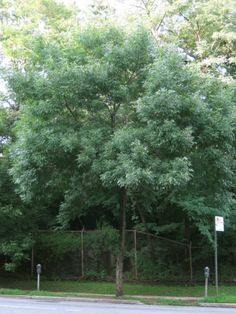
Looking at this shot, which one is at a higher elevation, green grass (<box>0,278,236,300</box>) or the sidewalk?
the sidewalk

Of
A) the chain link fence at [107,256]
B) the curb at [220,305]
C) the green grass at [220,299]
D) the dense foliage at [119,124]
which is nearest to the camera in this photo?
the dense foliage at [119,124]

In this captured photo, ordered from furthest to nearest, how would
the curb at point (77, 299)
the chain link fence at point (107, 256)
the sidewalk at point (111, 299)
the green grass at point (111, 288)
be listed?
1. the chain link fence at point (107, 256)
2. the green grass at point (111, 288)
3. the curb at point (77, 299)
4. the sidewalk at point (111, 299)

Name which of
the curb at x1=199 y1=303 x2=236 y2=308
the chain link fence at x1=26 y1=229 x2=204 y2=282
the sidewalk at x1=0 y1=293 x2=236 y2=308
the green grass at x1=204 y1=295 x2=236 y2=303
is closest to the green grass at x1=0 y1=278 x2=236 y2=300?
the chain link fence at x1=26 y1=229 x2=204 y2=282

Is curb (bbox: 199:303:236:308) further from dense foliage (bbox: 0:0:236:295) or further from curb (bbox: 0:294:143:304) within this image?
dense foliage (bbox: 0:0:236:295)

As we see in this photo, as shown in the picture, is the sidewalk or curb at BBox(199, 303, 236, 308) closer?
curb at BBox(199, 303, 236, 308)

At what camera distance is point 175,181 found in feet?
47.3

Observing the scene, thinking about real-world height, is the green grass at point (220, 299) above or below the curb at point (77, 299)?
above

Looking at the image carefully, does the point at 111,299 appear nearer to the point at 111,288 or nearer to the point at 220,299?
the point at 220,299

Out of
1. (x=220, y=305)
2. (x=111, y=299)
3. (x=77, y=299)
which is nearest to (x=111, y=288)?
(x=77, y=299)

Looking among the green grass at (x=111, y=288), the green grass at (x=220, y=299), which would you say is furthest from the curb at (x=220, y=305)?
the green grass at (x=111, y=288)

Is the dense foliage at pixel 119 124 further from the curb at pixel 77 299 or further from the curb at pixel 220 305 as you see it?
the curb at pixel 220 305

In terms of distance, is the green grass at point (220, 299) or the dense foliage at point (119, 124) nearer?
the dense foliage at point (119, 124)

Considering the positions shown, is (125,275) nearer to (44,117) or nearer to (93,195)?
(93,195)

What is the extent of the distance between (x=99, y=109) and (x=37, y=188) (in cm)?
365
